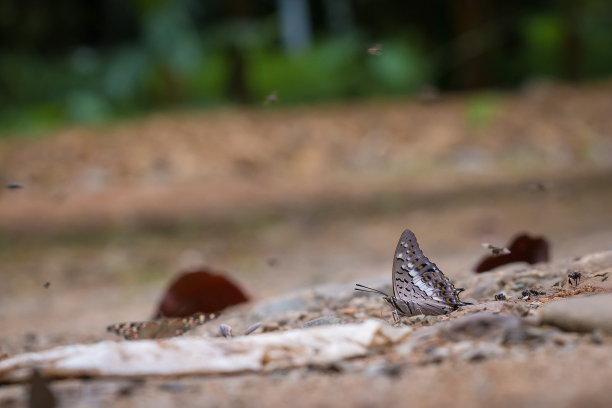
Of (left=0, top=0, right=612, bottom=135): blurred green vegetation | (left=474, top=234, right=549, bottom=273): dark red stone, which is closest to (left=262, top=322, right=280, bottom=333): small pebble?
(left=474, top=234, right=549, bottom=273): dark red stone

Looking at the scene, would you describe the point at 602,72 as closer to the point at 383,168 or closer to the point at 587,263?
the point at 383,168

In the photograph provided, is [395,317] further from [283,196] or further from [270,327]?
[283,196]

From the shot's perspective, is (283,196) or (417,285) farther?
(283,196)

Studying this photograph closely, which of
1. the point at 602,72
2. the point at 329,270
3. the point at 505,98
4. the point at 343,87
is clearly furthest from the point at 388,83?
the point at 329,270

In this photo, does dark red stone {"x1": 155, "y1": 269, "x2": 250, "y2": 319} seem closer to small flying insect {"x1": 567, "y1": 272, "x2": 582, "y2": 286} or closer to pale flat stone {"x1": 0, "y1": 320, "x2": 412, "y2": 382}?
pale flat stone {"x1": 0, "y1": 320, "x2": 412, "y2": 382}

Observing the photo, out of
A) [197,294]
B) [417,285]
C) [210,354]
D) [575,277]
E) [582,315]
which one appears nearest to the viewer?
[582,315]

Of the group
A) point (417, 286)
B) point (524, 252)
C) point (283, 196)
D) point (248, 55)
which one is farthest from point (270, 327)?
point (248, 55)
